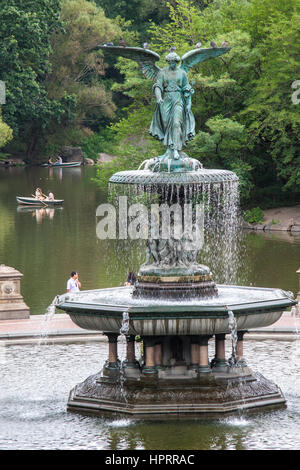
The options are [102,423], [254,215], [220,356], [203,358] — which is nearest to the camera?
[102,423]

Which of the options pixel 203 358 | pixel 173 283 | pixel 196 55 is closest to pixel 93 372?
pixel 173 283

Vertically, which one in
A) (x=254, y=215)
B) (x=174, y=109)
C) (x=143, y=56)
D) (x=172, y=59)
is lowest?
(x=254, y=215)

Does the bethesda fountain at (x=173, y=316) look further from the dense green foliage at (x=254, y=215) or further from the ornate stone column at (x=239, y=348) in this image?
the dense green foliage at (x=254, y=215)

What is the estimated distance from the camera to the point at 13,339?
2583cm

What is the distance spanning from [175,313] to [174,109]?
4032 millimetres

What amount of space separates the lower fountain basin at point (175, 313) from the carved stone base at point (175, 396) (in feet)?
3.07

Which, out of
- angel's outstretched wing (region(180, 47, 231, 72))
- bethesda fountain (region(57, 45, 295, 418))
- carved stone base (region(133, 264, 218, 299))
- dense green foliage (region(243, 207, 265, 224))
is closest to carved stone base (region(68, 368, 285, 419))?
bethesda fountain (region(57, 45, 295, 418))

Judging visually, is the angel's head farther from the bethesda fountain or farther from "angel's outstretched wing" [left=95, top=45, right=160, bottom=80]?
"angel's outstretched wing" [left=95, top=45, right=160, bottom=80]

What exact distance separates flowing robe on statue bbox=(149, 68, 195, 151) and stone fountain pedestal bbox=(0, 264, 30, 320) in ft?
26.8

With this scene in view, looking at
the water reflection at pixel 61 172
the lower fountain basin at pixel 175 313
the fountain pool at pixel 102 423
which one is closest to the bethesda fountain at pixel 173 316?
the lower fountain basin at pixel 175 313

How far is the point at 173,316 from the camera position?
1916 centimetres

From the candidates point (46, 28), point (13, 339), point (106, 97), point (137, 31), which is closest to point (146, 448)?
point (13, 339)

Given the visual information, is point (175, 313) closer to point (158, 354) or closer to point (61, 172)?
point (158, 354)

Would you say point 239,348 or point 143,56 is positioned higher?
point 143,56
